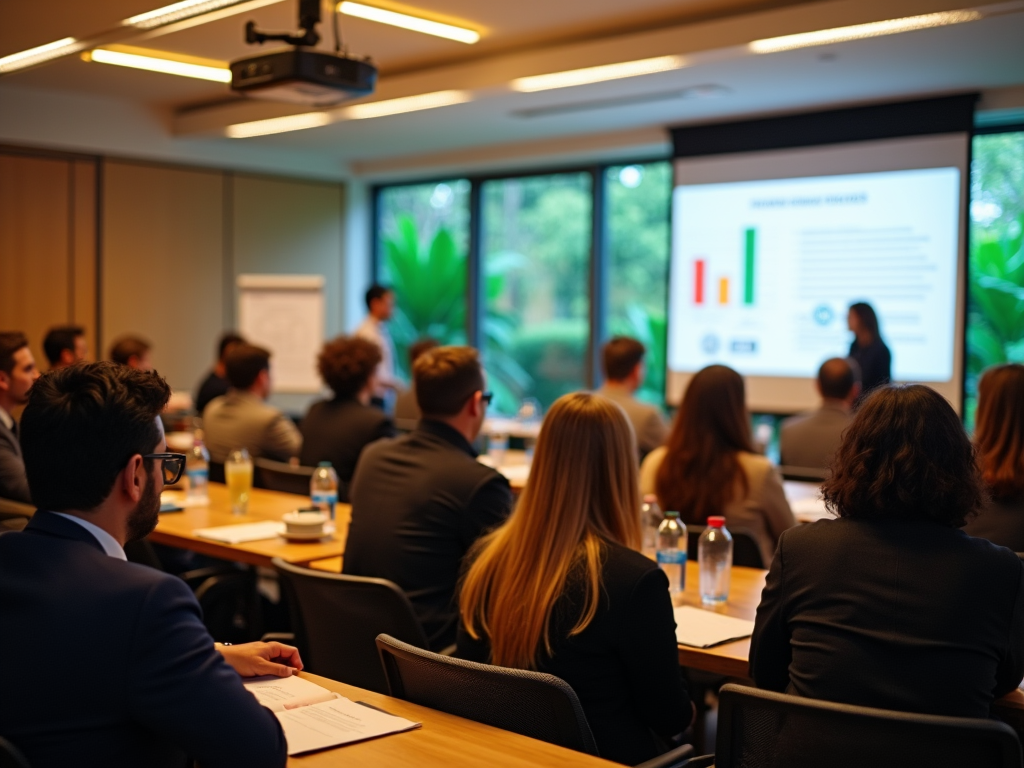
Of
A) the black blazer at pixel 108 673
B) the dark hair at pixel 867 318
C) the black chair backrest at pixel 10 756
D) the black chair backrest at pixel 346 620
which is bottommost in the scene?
the black chair backrest at pixel 346 620

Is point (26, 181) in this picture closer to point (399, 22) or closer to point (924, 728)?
point (399, 22)

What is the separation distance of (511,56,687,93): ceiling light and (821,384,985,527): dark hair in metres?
3.97

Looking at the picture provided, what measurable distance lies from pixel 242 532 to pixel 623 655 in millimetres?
1927

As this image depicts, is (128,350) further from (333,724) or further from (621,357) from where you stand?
(333,724)

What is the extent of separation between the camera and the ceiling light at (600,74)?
5656 mm

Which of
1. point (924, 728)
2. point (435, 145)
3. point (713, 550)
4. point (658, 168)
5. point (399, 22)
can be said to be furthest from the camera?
point (435, 145)

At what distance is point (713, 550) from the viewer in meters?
2.79

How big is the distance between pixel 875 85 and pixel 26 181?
6.04m

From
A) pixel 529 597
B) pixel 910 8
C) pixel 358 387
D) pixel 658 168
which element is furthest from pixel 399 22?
pixel 529 597

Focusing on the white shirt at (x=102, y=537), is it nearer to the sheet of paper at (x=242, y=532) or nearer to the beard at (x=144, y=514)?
the beard at (x=144, y=514)

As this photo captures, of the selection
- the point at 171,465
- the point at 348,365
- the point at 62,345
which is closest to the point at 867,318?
the point at 348,365

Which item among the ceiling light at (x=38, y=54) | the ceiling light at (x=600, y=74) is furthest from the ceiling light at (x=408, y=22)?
the ceiling light at (x=38, y=54)

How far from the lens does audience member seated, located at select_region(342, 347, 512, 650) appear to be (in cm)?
279

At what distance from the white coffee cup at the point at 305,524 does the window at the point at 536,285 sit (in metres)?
5.35
